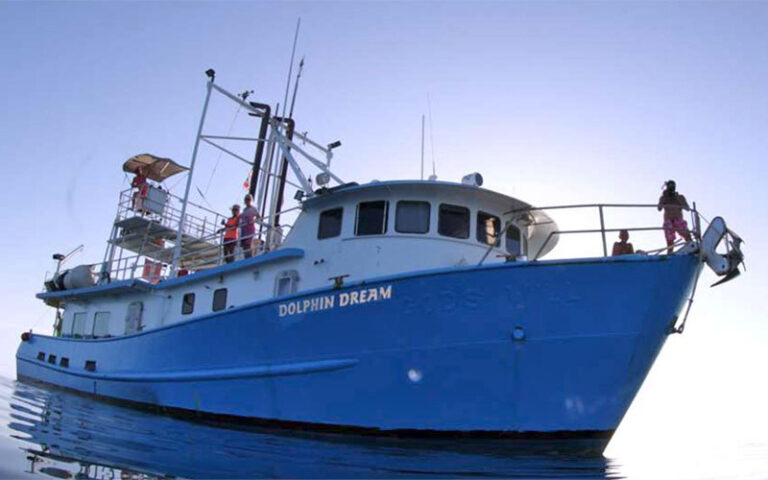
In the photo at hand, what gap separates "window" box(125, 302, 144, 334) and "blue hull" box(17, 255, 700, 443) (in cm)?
603

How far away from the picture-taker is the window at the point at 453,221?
31.3 feet

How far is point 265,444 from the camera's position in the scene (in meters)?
7.48

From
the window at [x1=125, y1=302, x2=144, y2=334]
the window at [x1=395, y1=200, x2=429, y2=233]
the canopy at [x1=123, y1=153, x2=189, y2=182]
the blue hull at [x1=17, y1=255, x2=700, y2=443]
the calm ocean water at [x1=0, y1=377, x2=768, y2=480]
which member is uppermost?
the canopy at [x1=123, y1=153, x2=189, y2=182]

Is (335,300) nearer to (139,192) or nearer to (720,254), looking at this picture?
(720,254)

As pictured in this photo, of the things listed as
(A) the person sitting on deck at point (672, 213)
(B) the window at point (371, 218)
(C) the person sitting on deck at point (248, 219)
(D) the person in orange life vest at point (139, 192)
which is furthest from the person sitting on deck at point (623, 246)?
(D) the person in orange life vest at point (139, 192)

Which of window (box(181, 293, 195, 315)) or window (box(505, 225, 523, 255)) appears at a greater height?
window (box(505, 225, 523, 255))

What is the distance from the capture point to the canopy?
16.0 meters

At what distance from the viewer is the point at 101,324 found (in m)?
15.1

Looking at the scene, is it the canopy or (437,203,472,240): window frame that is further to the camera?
the canopy

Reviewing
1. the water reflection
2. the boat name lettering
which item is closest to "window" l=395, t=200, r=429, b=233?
the boat name lettering

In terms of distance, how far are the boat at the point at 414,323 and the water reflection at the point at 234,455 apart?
56 cm

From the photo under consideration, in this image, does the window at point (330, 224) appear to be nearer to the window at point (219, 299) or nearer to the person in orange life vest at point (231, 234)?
the window at point (219, 299)

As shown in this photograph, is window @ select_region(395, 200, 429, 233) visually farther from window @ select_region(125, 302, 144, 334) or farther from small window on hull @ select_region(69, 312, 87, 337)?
small window on hull @ select_region(69, 312, 87, 337)

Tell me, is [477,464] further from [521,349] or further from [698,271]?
[698,271]
